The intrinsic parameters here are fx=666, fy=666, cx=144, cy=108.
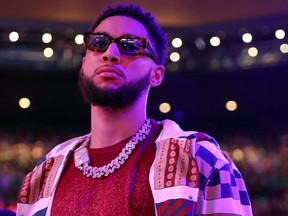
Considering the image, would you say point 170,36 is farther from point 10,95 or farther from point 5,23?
point 10,95

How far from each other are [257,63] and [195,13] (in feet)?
6.22

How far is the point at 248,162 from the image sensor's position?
680 centimetres

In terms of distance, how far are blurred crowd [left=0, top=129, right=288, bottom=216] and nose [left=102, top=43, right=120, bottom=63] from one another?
4.64 meters

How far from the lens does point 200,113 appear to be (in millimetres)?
6602

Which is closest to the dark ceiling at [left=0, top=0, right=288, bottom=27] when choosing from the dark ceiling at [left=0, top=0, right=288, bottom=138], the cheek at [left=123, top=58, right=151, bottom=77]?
the dark ceiling at [left=0, top=0, right=288, bottom=138]

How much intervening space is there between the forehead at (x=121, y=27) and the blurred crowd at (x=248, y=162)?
4.58 metres

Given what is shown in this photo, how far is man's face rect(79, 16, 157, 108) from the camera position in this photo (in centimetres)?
165

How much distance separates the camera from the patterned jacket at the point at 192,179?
1.48 m

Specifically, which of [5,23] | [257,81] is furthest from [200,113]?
[5,23]

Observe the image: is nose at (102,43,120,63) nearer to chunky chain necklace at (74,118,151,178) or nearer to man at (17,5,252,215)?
man at (17,5,252,215)

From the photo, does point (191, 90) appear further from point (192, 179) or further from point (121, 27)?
point (192, 179)

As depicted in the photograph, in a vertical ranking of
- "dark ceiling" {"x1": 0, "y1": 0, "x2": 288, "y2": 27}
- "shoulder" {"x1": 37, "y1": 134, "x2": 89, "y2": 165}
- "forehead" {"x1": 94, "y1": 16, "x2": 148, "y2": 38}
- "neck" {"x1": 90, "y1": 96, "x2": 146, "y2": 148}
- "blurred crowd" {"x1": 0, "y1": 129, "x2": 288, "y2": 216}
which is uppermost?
"dark ceiling" {"x1": 0, "y1": 0, "x2": 288, "y2": 27}

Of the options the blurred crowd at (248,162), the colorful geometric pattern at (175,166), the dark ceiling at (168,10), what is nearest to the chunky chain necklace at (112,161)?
the colorful geometric pattern at (175,166)

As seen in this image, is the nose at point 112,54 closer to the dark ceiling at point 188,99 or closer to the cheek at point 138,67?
the cheek at point 138,67
